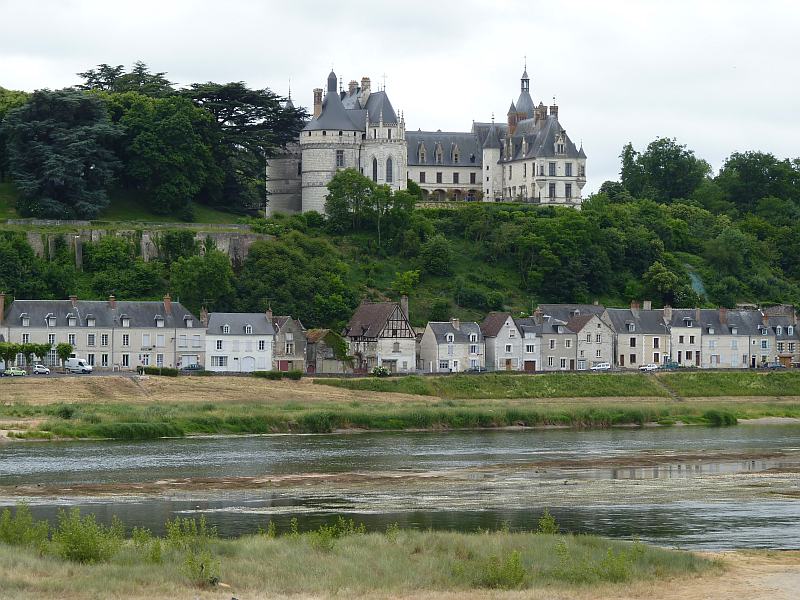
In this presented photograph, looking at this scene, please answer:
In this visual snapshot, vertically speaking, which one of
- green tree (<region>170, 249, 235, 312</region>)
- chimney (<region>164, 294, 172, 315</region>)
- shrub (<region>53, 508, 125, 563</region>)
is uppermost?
green tree (<region>170, 249, 235, 312</region>)

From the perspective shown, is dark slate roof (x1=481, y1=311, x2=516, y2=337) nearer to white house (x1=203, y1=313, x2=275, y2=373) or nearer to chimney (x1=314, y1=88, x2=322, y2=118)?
white house (x1=203, y1=313, x2=275, y2=373)

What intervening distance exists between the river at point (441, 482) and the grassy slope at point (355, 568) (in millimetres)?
4128

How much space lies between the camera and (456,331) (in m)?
79.4

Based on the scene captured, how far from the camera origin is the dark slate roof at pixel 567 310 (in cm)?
8433

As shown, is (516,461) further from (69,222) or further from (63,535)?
(69,222)

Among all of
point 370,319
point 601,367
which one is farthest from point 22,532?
point 601,367

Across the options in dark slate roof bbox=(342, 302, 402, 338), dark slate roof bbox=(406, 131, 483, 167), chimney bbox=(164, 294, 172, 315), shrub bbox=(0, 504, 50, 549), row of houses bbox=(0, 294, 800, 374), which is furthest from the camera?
dark slate roof bbox=(406, 131, 483, 167)

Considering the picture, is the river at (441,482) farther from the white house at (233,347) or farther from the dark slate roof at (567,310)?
the dark slate roof at (567,310)

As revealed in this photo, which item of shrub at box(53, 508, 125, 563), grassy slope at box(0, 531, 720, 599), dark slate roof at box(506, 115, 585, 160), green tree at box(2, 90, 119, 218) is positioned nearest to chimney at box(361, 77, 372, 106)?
dark slate roof at box(506, 115, 585, 160)

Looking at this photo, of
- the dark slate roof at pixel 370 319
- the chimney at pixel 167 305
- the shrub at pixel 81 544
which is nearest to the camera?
the shrub at pixel 81 544

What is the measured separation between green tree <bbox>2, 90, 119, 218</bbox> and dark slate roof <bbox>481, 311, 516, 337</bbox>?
81.8 feet

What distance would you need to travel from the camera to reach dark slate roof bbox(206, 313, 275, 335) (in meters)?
74.9

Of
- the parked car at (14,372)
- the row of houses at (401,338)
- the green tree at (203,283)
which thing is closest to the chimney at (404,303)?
the row of houses at (401,338)

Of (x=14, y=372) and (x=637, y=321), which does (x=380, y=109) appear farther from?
(x=14, y=372)
